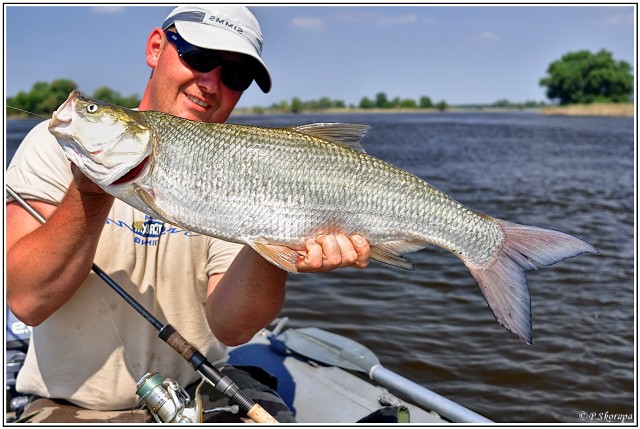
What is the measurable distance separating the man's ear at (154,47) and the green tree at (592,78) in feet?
337

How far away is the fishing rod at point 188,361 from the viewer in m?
2.99

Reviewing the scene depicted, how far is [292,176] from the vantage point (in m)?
2.64

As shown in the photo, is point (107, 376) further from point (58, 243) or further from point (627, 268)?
point (627, 268)

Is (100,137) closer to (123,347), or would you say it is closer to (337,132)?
(337,132)

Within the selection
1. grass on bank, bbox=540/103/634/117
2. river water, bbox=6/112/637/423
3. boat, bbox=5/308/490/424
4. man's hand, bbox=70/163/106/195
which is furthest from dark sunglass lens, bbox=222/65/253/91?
grass on bank, bbox=540/103/634/117

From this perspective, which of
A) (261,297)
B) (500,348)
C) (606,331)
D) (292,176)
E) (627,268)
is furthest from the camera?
(627,268)

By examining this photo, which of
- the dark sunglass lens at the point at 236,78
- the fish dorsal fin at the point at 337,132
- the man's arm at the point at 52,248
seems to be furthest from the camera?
the dark sunglass lens at the point at 236,78

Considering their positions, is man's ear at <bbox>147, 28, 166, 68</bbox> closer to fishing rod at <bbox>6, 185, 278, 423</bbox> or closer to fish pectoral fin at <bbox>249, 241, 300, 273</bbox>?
fishing rod at <bbox>6, 185, 278, 423</bbox>

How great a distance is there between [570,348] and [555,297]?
5.73ft

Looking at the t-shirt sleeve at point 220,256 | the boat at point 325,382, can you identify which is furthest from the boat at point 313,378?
the t-shirt sleeve at point 220,256

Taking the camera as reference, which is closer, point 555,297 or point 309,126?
point 309,126

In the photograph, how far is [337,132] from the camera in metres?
2.76

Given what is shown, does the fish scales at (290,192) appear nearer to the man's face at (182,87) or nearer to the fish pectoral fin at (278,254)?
the fish pectoral fin at (278,254)

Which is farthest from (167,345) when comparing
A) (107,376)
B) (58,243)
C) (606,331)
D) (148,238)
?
(606,331)
